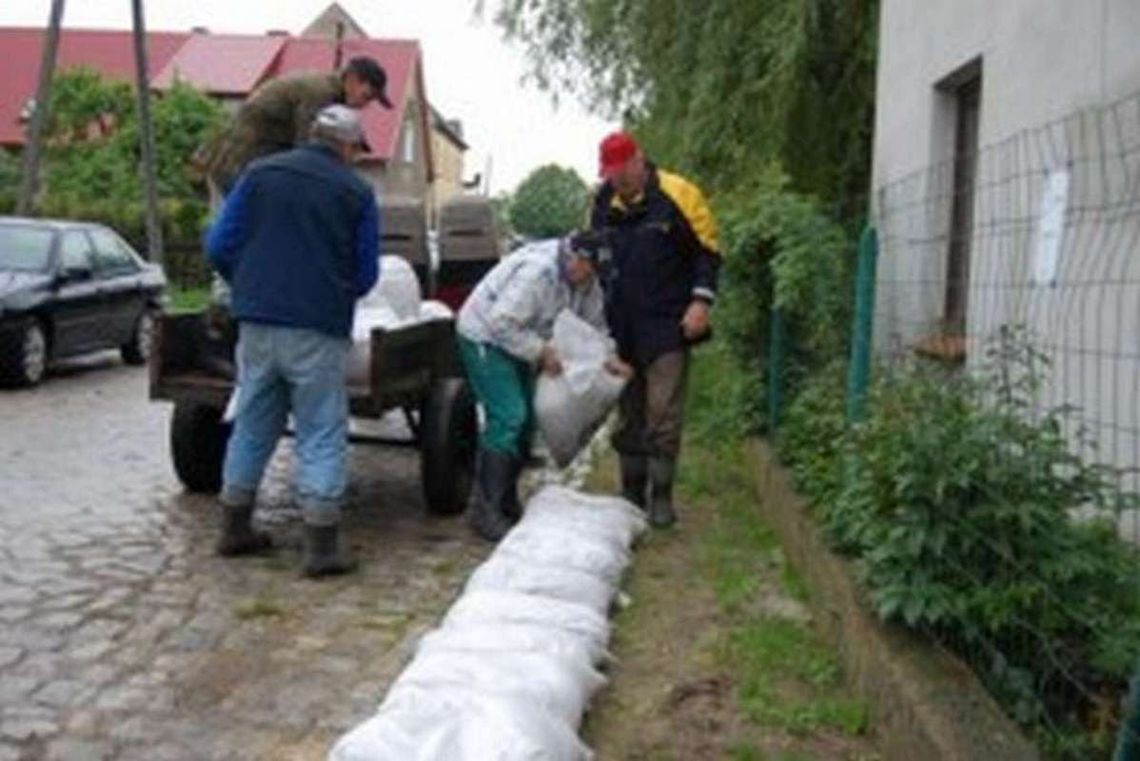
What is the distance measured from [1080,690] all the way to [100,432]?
8.35m

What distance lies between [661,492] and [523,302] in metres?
1.23

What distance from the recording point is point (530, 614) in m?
5.28

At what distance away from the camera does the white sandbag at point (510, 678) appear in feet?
14.6

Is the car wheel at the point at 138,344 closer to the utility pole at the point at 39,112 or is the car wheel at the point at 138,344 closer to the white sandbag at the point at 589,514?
the utility pole at the point at 39,112

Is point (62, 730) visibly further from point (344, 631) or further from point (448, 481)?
point (448, 481)

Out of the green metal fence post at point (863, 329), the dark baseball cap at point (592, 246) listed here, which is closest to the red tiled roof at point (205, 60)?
the dark baseball cap at point (592, 246)

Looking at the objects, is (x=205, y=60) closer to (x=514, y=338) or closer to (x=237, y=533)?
(x=514, y=338)

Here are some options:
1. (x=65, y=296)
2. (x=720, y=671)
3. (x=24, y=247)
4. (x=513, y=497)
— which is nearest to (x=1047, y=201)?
(x=720, y=671)

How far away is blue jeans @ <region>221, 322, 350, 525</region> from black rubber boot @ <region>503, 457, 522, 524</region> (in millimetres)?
1044

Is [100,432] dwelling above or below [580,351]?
below

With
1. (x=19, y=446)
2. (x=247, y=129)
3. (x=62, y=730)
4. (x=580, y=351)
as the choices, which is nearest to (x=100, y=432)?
(x=19, y=446)

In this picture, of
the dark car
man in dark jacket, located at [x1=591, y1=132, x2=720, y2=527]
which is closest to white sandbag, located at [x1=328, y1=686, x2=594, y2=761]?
man in dark jacket, located at [x1=591, y1=132, x2=720, y2=527]

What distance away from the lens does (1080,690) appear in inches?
167

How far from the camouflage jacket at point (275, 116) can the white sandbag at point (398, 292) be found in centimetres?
77
